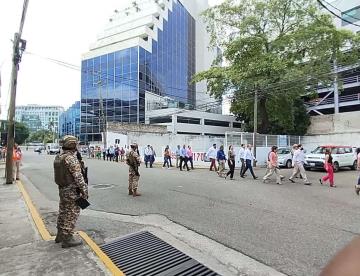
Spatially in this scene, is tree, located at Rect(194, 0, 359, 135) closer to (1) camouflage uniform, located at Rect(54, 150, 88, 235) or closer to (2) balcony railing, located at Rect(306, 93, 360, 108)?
(2) balcony railing, located at Rect(306, 93, 360, 108)

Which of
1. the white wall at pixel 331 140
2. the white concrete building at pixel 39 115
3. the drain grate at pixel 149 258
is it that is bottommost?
the drain grate at pixel 149 258

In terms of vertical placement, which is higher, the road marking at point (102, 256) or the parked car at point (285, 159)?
the parked car at point (285, 159)

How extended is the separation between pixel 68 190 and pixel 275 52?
86.6 feet

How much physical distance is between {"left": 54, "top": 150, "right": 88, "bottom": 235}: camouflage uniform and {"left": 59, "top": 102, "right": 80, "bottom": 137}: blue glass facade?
65828 millimetres

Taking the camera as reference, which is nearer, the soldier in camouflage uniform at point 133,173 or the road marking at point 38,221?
the road marking at point 38,221

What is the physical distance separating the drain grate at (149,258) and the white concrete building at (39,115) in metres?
109

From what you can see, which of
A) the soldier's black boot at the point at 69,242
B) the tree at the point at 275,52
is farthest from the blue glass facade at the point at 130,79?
the soldier's black boot at the point at 69,242

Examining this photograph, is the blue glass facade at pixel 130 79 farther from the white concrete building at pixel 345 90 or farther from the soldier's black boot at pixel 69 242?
the soldier's black boot at pixel 69 242

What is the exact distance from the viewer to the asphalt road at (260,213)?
5.78m

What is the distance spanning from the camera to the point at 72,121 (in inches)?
3118

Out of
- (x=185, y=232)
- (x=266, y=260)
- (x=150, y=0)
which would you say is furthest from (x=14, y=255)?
(x=150, y=0)

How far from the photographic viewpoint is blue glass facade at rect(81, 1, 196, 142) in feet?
209

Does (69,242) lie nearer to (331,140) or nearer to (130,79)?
(331,140)

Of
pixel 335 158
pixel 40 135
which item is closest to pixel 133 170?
pixel 335 158
